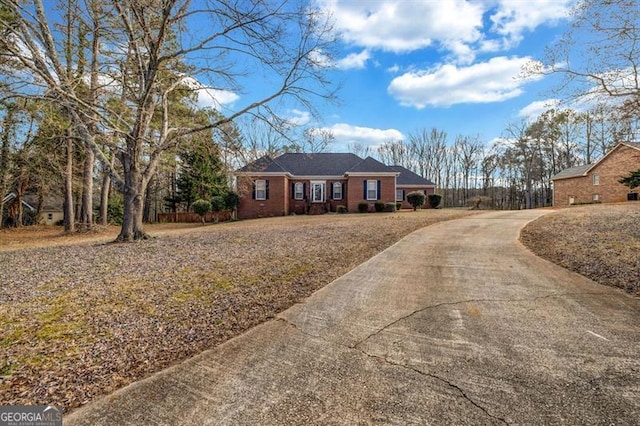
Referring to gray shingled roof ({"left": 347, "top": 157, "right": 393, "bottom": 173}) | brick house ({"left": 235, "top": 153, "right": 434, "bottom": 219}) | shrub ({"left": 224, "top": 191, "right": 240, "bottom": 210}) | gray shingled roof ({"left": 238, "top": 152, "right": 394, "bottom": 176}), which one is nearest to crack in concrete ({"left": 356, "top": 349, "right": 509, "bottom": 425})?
brick house ({"left": 235, "top": 153, "right": 434, "bottom": 219})

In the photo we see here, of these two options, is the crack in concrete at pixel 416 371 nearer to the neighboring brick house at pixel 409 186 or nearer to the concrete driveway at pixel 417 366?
the concrete driveway at pixel 417 366

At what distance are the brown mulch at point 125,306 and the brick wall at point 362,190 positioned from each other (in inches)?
614

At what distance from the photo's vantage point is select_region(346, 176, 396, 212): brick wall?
23.5 m

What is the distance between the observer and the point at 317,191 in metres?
24.5

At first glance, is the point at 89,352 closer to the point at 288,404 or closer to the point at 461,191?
the point at 288,404

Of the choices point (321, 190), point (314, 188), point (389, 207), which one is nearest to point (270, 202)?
point (314, 188)

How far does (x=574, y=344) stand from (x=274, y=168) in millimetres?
21382

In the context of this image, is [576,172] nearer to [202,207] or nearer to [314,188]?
[314,188]

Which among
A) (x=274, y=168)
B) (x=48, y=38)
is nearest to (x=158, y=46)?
(x=48, y=38)

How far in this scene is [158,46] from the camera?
868cm

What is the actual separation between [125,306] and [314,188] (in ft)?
68.4

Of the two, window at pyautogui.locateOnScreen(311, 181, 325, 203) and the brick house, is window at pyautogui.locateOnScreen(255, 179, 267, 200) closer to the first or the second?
the brick house

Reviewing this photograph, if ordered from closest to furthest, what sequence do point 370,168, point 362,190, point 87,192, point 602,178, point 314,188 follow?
point 87,192 → point 362,190 → point 370,168 → point 314,188 → point 602,178

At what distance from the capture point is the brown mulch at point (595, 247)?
5.27 m
